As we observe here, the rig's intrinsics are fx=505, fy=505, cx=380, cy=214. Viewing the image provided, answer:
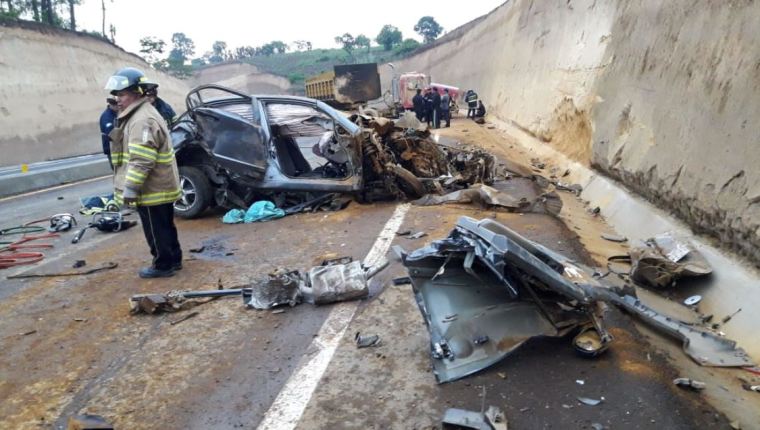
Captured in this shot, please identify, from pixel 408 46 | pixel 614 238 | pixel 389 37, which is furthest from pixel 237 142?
pixel 389 37

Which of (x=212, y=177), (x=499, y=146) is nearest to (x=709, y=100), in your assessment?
(x=212, y=177)

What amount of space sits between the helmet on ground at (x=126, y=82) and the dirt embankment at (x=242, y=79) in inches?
2490

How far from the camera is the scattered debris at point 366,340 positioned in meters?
3.38

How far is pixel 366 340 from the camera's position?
11.2 feet

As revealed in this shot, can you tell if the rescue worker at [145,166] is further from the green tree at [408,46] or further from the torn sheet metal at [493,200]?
the green tree at [408,46]

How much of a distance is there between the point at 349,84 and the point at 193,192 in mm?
21237

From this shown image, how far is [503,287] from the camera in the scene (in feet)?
10.1

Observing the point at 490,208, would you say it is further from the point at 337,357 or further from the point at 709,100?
the point at 337,357

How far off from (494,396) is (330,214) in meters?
4.65

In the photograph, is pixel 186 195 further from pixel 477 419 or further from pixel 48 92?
pixel 48 92

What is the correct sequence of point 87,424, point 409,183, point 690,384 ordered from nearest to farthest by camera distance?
point 87,424
point 690,384
point 409,183

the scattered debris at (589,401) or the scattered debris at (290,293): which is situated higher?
the scattered debris at (589,401)

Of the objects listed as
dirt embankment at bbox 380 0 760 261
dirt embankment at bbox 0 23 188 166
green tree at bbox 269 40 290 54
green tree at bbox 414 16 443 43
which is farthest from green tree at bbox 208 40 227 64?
dirt embankment at bbox 380 0 760 261

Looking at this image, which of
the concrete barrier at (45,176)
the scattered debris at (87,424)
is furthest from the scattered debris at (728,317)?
the concrete barrier at (45,176)
